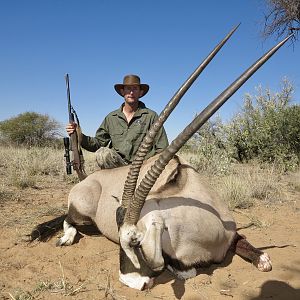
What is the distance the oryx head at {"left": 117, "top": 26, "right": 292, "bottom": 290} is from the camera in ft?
8.24

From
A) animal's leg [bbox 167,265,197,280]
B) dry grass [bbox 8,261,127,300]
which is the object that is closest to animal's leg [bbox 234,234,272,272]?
animal's leg [bbox 167,265,197,280]

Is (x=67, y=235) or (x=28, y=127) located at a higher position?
(x=28, y=127)

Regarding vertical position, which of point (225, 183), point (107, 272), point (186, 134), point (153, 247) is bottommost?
point (107, 272)

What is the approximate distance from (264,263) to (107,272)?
1.36 m

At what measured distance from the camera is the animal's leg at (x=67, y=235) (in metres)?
4.05

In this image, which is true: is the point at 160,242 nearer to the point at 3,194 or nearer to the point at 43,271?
the point at 43,271

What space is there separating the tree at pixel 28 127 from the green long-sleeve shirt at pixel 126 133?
16.2m

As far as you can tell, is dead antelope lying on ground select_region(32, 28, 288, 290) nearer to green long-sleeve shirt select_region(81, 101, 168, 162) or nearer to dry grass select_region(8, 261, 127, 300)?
dry grass select_region(8, 261, 127, 300)

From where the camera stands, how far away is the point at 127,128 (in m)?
5.36

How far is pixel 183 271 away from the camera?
3059 millimetres

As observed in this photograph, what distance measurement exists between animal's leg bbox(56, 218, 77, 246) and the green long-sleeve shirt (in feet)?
4.39

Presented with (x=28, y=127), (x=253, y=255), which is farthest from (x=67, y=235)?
(x=28, y=127)

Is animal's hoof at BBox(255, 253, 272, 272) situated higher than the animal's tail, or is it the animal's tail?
the animal's tail

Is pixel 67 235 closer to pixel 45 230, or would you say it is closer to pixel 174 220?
pixel 45 230
